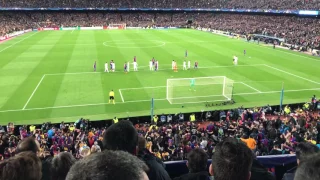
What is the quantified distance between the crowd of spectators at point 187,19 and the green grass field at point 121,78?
14.0 m

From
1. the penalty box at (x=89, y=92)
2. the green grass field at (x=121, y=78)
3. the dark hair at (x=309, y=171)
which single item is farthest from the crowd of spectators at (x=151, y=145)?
the penalty box at (x=89, y=92)

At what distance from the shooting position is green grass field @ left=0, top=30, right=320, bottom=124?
81.6ft

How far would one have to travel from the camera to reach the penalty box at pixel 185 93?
87.6 feet

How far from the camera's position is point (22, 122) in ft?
72.7

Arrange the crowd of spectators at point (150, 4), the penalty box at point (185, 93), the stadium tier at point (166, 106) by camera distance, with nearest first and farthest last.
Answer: the stadium tier at point (166, 106), the penalty box at point (185, 93), the crowd of spectators at point (150, 4)

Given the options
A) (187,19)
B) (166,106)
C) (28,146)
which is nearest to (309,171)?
(28,146)

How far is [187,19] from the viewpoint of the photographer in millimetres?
106000

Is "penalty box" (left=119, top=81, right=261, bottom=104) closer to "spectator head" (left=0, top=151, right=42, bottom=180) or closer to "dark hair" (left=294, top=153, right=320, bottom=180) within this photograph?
"spectator head" (left=0, top=151, right=42, bottom=180)

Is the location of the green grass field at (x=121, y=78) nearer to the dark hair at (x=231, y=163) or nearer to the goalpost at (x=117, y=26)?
the dark hair at (x=231, y=163)

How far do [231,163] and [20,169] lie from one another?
2.16 meters

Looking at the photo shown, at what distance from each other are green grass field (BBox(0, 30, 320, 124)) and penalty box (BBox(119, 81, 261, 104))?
89 mm

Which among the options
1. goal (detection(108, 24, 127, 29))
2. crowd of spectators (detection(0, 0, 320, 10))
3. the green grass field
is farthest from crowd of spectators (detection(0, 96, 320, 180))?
goal (detection(108, 24, 127, 29))

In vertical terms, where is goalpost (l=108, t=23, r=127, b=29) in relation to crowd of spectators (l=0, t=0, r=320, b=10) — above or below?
below

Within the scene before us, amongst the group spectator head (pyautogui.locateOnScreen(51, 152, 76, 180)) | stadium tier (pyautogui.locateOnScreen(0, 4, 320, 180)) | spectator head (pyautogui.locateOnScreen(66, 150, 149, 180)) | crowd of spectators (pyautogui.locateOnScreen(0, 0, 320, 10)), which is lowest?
stadium tier (pyautogui.locateOnScreen(0, 4, 320, 180))
